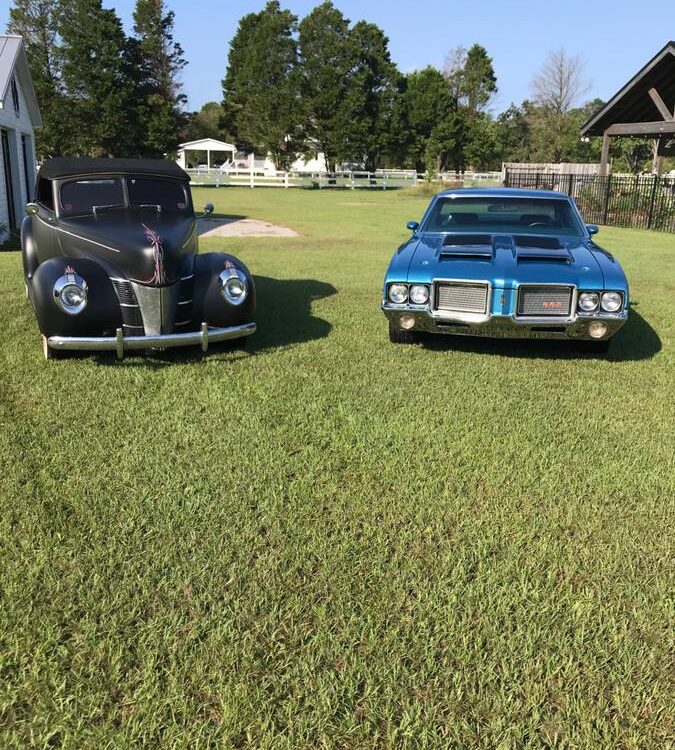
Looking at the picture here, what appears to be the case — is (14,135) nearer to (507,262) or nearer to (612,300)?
(507,262)

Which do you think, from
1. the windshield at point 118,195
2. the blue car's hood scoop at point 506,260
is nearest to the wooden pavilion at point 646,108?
the blue car's hood scoop at point 506,260

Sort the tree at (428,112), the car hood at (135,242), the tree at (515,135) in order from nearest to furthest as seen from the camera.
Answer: the car hood at (135,242), the tree at (428,112), the tree at (515,135)

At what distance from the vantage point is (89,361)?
17.2 ft

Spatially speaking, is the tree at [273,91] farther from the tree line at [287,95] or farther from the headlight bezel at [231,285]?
the headlight bezel at [231,285]

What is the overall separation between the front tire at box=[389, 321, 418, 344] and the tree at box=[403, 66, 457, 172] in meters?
57.8

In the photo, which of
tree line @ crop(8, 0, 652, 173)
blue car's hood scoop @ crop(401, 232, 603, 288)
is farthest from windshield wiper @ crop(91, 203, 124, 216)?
tree line @ crop(8, 0, 652, 173)

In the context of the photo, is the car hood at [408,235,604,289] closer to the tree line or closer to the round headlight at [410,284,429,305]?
the round headlight at [410,284,429,305]

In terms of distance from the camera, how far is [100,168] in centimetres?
622

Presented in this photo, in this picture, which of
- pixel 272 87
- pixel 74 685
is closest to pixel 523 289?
pixel 74 685

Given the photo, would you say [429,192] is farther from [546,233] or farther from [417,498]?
[417,498]

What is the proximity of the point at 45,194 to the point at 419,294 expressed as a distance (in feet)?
12.6

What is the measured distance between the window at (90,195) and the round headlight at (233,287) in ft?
5.11

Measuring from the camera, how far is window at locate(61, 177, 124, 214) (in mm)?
5941

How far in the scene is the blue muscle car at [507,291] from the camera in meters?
5.16
